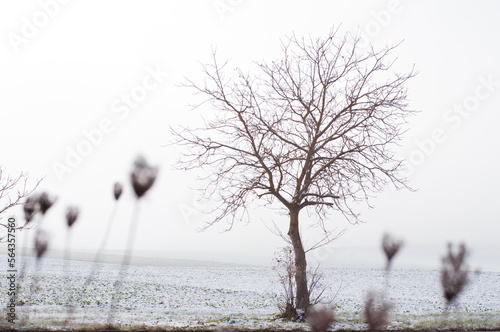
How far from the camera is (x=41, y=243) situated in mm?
8617

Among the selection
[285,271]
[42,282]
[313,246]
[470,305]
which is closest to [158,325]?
[285,271]

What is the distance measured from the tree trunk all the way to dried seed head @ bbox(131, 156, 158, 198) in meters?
10.8

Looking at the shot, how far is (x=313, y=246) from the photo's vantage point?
54.0 feet

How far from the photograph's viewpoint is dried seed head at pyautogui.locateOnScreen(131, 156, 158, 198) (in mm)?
5676

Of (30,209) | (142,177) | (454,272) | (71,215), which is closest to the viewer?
(454,272)

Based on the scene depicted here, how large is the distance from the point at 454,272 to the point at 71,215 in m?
6.76

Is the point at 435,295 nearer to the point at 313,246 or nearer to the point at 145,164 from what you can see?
the point at 313,246

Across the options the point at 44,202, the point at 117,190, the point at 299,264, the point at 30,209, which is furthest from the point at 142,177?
the point at 299,264

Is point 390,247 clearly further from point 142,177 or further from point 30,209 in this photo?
point 30,209

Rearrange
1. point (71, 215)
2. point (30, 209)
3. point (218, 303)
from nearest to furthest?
1. point (71, 215)
2. point (30, 209)
3. point (218, 303)

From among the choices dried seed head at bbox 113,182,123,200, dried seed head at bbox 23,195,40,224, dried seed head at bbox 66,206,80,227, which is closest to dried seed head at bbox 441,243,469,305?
dried seed head at bbox 113,182,123,200

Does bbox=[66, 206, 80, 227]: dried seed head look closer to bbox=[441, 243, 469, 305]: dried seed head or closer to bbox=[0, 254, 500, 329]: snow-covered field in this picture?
bbox=[0, 254, 500, 329]: snow-covered field

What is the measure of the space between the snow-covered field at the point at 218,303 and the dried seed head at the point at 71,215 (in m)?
2.87

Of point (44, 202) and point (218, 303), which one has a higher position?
point (44, 202)
